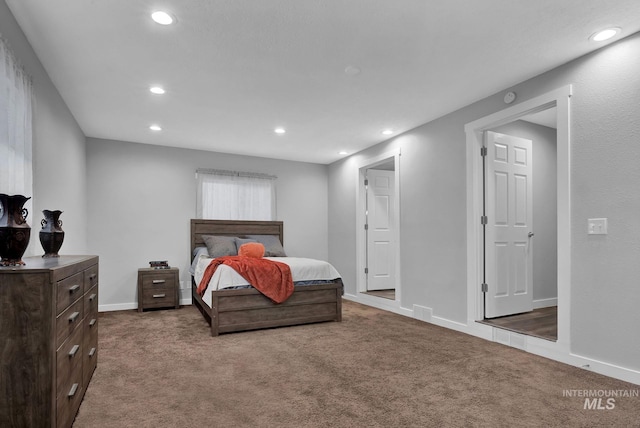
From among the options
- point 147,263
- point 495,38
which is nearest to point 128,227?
point 147,263

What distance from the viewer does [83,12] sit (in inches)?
89.4

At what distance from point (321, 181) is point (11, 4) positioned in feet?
16.5

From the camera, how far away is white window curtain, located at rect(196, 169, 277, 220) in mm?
5820

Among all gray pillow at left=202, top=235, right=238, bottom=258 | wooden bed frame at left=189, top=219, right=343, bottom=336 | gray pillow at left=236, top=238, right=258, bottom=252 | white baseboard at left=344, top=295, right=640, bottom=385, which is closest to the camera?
white baseboard at left=344, top=295, right=640, bottom=385

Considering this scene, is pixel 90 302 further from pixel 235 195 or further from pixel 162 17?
pixel 235 195

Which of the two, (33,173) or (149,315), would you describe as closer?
(33,173)

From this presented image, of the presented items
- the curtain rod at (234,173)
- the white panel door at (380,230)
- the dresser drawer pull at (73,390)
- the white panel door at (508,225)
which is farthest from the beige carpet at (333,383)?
the curtain rod at (234,173)

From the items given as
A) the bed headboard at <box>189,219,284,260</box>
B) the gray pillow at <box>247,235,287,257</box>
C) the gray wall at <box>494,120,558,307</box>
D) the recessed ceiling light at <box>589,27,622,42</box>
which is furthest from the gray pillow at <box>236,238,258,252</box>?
the recessed ceiling light at <box>589,27,622,42</box>

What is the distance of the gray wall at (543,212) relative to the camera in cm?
482

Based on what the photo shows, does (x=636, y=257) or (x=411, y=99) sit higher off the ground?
(x=411, y=99)

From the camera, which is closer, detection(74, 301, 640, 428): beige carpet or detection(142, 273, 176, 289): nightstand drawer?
detection(74, 301, 640, 428): beige carpet

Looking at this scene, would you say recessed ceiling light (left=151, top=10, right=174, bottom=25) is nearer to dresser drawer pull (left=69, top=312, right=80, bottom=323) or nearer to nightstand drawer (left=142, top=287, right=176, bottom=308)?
dresser drawer pull (left=69, top=312, right=80, bottom=323)

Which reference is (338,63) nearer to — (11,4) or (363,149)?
(11,4)

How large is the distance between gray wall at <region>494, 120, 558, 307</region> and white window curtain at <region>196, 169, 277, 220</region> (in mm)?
3966
